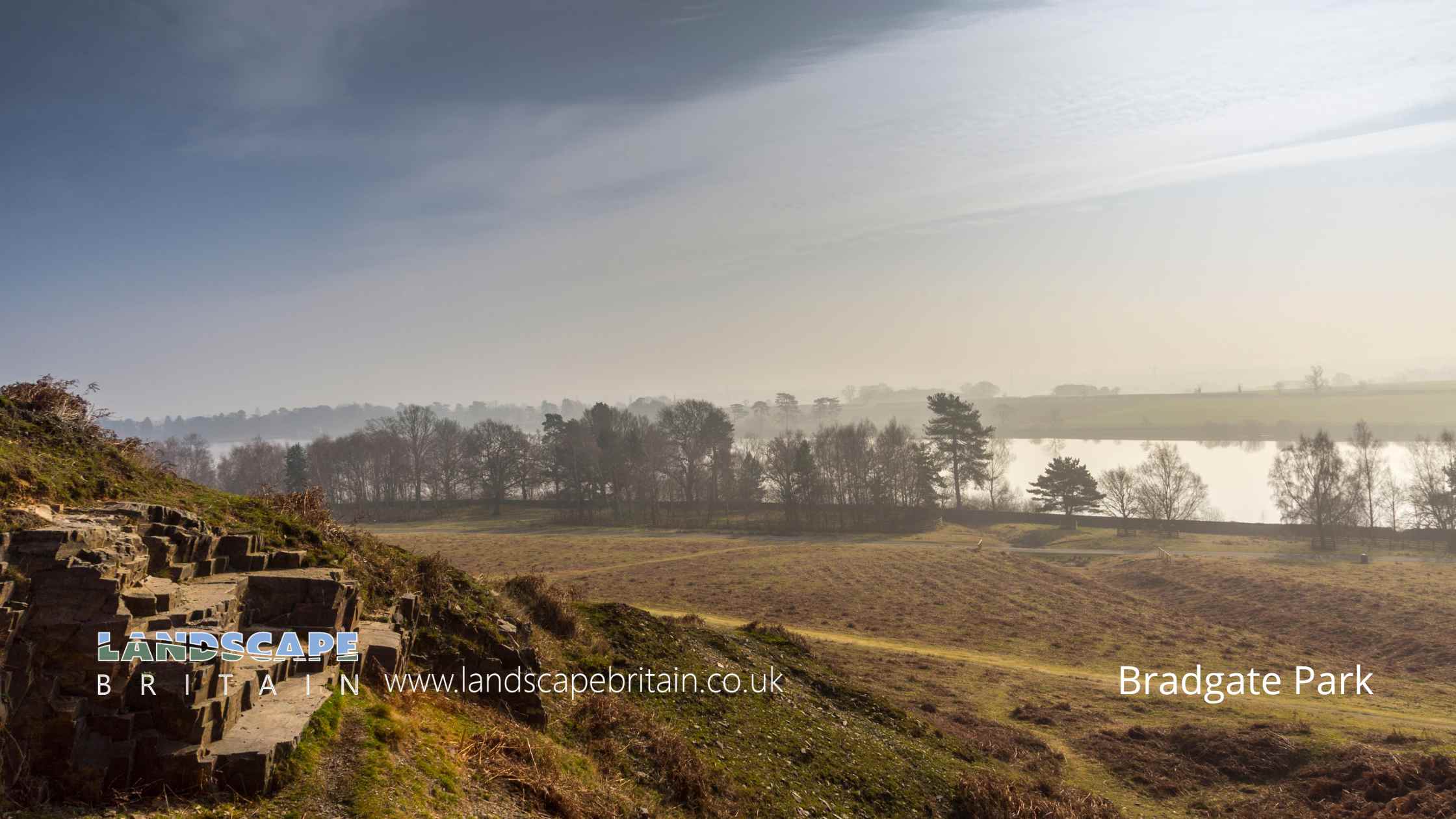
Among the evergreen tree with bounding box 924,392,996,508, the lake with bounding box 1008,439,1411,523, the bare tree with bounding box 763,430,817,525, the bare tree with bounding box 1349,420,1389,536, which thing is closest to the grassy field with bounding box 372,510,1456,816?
the bare tree with bounding box 763,430,817,525

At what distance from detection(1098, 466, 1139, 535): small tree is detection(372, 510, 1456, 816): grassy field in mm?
3567

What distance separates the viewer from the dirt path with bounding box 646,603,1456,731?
17672 millimetres

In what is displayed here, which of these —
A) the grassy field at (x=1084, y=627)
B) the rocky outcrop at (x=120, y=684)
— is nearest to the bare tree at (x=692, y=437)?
the grassy field at (x=1084, y=627)

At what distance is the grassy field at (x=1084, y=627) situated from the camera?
14680 mm

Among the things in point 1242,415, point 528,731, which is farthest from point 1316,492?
point 1242,415

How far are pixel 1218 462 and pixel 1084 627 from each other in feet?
Answer: 336

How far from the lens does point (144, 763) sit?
5.05 meters

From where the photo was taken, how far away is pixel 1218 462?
11094 cm

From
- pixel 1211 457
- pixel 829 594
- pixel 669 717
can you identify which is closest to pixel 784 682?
pixel 669 717

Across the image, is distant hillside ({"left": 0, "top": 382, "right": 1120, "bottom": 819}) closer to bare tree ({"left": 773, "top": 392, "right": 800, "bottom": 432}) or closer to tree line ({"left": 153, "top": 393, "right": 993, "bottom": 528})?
tree line ({"left": 153, "top": 393, "right": 993, "bottom": 528})

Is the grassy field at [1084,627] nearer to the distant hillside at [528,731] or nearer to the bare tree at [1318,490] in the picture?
the distant hillside at [528,731]

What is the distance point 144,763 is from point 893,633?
82.4ft

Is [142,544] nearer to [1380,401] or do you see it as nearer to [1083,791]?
[1083,791]

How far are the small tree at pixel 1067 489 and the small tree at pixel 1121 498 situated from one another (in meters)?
1.01
